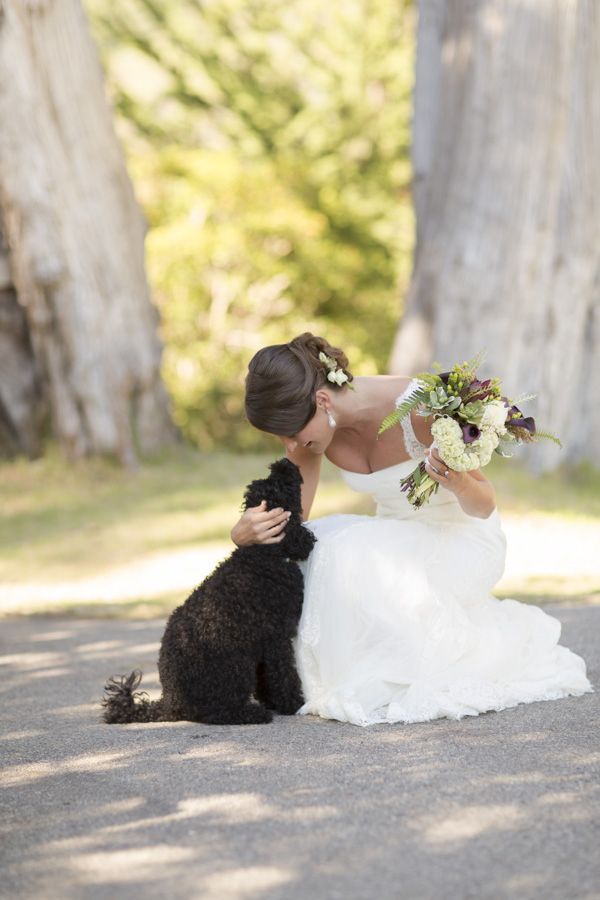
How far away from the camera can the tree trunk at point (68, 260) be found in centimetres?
1159

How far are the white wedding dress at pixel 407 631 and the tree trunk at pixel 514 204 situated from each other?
628cm

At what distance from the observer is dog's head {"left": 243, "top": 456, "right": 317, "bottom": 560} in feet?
14.2

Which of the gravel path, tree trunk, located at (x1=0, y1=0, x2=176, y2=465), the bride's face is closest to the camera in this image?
the gravel path

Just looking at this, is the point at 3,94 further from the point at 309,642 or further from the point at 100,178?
the point at 309,642

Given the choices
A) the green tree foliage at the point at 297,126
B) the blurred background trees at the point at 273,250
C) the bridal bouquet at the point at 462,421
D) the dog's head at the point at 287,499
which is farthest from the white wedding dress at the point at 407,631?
the green tree foliage at the point at 297,126

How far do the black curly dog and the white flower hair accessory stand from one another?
442mm

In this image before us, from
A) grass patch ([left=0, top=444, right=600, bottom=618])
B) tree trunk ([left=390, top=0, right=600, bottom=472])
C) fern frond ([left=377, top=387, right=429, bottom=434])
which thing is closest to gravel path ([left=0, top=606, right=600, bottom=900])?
fern frond ([left=377, top=387, right=429, bottom=434])

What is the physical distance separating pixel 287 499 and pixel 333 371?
0.61 meters

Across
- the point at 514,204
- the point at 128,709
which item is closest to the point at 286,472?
the point at 128,709

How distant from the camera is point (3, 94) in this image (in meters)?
11.4

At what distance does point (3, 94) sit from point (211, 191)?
556cm

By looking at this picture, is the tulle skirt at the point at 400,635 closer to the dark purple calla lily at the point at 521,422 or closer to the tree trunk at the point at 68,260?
the dark purple calla lily at the point at 521,422

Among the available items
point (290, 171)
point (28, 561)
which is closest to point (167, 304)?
point (290, 171)

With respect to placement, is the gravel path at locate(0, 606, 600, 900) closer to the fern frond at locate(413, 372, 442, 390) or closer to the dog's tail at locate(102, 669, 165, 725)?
the dog's tail at locate(102, 669, 165, 725)
